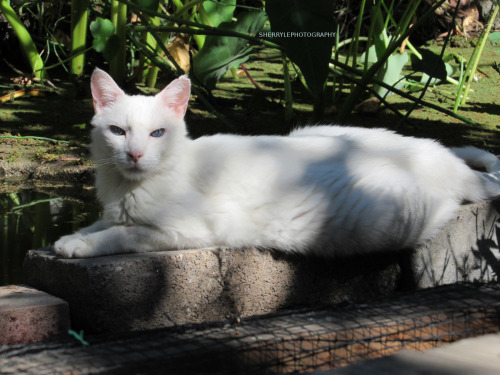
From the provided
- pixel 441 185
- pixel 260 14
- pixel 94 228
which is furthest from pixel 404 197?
pixel 260 14

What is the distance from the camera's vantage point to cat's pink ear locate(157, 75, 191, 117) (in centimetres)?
231

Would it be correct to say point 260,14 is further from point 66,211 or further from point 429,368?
point 429,368

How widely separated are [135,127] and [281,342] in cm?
88

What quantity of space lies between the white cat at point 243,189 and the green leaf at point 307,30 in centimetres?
50

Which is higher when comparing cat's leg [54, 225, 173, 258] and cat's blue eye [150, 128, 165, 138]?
cat's blue eye [150, 128, 165, 138]

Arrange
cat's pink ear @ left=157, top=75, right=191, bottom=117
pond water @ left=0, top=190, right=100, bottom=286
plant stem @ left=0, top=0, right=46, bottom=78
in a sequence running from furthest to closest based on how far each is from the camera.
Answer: plant stem @ left=0, top=0, right=46, bottom=78 < pond water @ left=0, top=190, right=100, bottom=286 < cat's pink ear @ left=157, top=75, right=191, bottom=117

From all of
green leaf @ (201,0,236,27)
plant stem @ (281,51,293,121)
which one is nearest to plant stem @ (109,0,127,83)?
green leaf @ (201,0,236,27)

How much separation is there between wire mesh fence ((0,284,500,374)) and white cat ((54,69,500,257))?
13.4 inches

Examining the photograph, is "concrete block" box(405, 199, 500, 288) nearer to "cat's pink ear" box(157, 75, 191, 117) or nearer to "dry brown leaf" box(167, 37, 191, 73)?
"cat's pink ear" box(157, 75, 191, 117)

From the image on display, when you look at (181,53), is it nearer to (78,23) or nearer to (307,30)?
(78,23)

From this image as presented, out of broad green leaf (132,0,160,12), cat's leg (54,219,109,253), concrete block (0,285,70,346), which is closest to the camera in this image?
concrete block (0,285,70,346)

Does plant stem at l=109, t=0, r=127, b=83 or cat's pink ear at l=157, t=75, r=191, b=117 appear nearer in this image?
cat's pink ear at l=157, t=75, r=191, b=117

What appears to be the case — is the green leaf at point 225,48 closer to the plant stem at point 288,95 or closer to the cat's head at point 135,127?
the plant stem at point 288,95

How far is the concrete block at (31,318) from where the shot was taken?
1.96 metres
